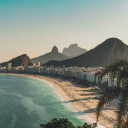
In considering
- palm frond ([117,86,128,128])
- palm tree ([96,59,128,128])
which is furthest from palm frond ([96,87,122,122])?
palm frond ([117,86,128,128])

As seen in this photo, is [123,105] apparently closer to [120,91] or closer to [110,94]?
[120,91]

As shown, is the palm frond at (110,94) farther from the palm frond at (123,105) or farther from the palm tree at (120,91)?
the palm frond at (123,105)

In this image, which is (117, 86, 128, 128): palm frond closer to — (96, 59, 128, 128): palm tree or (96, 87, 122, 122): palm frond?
(96, 59, 128, 128): palm tree

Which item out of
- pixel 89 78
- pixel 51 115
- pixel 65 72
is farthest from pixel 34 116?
pixel 65 72

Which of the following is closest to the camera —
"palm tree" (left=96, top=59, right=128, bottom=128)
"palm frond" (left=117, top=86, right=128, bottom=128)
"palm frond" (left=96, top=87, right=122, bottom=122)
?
"palm frond" (left=117, top=86, right=128, bottom=128)

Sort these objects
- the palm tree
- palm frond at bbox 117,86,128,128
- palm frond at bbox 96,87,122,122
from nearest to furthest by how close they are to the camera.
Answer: palm frond at bbox 117,86,128,128 < the palm tree < palm frond at bbox 96,87,122,122

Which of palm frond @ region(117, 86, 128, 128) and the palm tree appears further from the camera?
the palm tree

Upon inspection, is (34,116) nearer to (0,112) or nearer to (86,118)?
(0,112)

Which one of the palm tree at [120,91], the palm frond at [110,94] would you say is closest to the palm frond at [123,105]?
the palm tree at [120,91]

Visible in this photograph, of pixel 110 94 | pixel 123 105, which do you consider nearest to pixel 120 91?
pixel 110 94

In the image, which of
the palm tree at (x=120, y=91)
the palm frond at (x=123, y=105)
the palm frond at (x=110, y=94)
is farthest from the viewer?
the palm frond at (x=110, y=94)

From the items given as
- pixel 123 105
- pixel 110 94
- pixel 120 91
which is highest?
pixel 120 91
